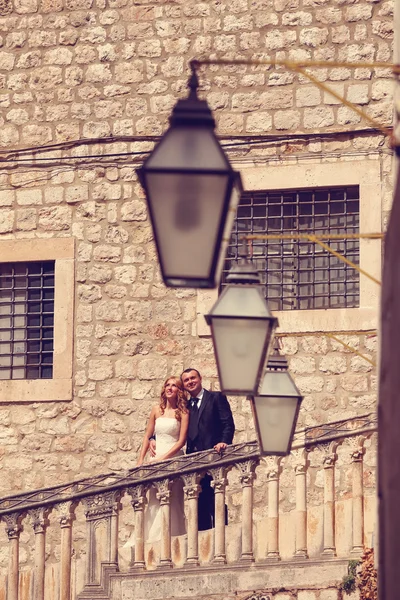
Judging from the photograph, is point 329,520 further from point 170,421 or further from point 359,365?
point 359,365

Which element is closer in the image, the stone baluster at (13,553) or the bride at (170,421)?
the stone baluster at (13,553)

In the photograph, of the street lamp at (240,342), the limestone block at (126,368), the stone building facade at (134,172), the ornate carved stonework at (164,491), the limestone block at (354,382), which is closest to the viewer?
the street lamp at (240,342)

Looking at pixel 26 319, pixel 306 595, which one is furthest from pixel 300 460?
pixel 26 319

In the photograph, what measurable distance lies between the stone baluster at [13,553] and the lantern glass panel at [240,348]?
16.1 ft

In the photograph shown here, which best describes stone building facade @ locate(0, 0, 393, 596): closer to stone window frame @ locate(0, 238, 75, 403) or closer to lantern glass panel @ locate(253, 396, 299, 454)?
stone window frame @ locate(0, 238, 75, 403)

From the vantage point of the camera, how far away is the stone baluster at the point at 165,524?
40.2 ft

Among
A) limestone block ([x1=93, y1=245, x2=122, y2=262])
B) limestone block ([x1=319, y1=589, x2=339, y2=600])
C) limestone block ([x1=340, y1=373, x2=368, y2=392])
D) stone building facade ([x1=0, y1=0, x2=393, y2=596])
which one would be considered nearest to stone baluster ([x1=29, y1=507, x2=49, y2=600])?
limestone block ([x1=319, y1=589, x2=339, y2=600])

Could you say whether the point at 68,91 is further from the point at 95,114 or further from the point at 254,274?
the point at 254,274

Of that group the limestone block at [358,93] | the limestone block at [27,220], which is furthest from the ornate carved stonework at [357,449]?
the limestone block at [27,220]

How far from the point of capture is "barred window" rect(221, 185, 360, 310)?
1570 centimetres

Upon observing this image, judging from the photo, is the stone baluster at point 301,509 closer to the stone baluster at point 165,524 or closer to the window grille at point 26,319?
the stone baluster at point 165,524

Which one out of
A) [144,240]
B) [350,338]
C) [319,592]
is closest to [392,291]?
[319,592]

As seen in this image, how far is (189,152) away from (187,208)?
0.64 ft

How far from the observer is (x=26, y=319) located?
16.6 metres
